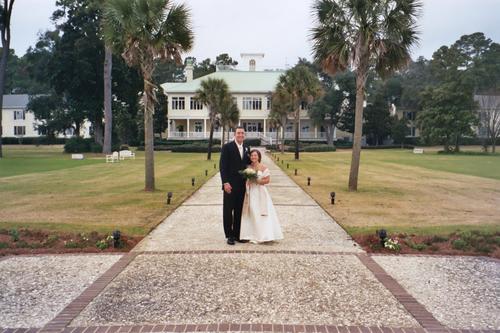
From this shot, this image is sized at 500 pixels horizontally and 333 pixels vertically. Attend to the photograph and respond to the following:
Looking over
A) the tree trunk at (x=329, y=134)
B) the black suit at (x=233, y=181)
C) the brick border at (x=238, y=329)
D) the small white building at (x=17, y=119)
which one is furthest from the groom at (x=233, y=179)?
the small white building at (x=17, y=119)

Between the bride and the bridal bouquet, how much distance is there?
0.10 m

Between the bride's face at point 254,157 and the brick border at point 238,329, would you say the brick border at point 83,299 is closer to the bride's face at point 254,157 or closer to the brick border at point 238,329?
the brick border at point 238,329

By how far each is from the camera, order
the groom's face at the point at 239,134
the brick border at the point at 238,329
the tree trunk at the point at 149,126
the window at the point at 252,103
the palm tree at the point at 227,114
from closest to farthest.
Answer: the brick border at the point at 238,329 → the groom's face at the point at 239,134 → the tree trunk at the point at 149,126 → the palm tree at the point at 227,114 → the window at the point at 252,103

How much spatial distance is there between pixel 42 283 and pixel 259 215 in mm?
3564

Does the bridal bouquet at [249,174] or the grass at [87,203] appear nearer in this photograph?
the bridal bouquet at [249,174]

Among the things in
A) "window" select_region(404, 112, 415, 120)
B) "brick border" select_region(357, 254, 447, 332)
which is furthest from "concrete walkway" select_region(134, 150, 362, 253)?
"window" select_region(404, 112, 415, 120)

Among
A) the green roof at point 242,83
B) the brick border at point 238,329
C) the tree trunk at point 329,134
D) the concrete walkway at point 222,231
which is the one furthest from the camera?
the green roof at point 242,83

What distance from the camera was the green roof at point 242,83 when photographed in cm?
6200

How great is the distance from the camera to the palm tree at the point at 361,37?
48.3 feet

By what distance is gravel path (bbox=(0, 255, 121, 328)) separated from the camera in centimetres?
478

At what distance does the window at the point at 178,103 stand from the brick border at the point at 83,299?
5715 centimetres

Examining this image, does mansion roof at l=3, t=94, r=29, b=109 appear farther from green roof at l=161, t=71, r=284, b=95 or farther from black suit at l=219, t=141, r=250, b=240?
black suit at l=219, t=141, r=250, b=240

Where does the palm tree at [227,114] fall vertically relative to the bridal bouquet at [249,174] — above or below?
above

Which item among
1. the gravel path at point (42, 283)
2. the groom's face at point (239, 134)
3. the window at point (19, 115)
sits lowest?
the gravel path at point (42, 283)
